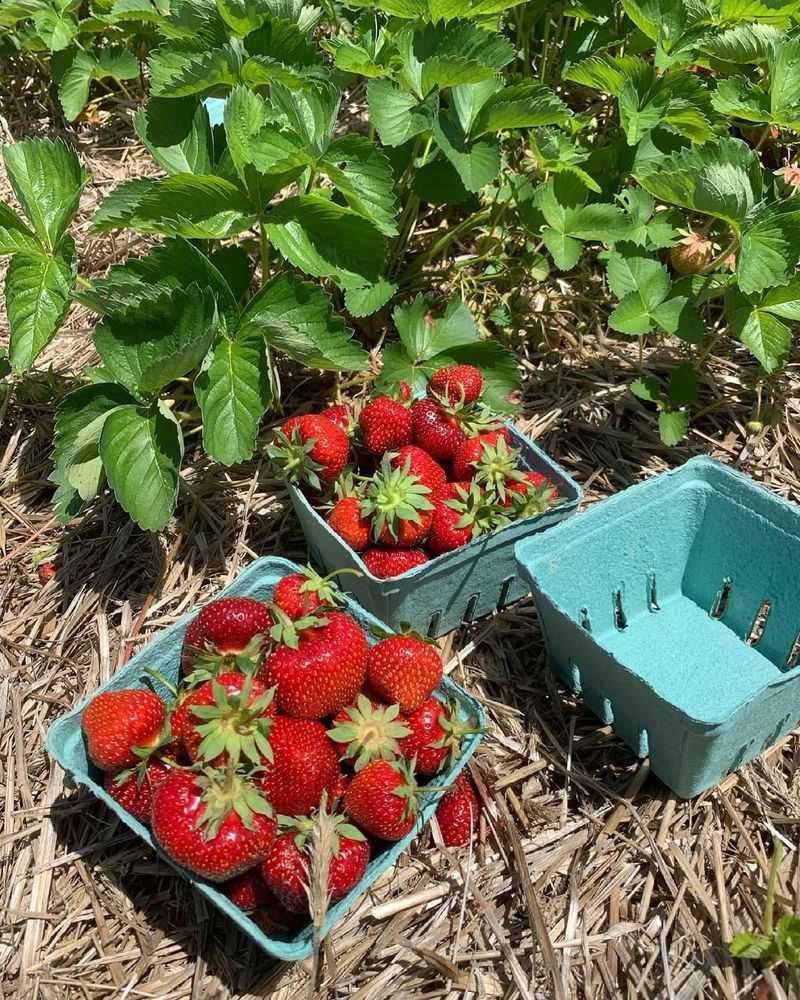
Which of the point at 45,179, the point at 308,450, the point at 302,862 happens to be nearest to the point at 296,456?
the point at 308,450

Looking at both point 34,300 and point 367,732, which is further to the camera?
point 34,300

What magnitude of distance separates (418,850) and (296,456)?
64cm

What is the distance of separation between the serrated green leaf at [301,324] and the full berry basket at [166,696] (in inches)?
14.9

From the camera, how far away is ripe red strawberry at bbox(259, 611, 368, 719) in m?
1.22

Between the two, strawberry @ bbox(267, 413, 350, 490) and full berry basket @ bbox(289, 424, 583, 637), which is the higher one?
strawberry @ bbox(267, 413, 350, 490)

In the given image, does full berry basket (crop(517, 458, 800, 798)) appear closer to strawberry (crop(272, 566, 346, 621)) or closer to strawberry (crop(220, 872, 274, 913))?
strawberry (crop(272, 566, 346, 621))

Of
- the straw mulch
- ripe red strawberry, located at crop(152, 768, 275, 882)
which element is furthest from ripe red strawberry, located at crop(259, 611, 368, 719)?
the straw mulch

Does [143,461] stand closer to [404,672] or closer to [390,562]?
[390,562]

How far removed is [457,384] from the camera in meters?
1.63

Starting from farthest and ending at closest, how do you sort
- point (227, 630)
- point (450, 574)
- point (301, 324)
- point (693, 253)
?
point (693, 253), point (301, 324), point (450, 574), point (227, 630)

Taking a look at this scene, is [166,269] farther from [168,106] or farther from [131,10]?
[131,10]

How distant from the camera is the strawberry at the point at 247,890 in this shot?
3.99ft

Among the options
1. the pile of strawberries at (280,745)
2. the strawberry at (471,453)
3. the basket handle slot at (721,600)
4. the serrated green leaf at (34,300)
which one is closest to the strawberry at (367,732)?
the pile of strawberries at (280,745)

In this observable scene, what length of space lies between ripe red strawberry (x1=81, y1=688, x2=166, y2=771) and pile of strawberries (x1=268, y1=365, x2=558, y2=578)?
1.34 ft
